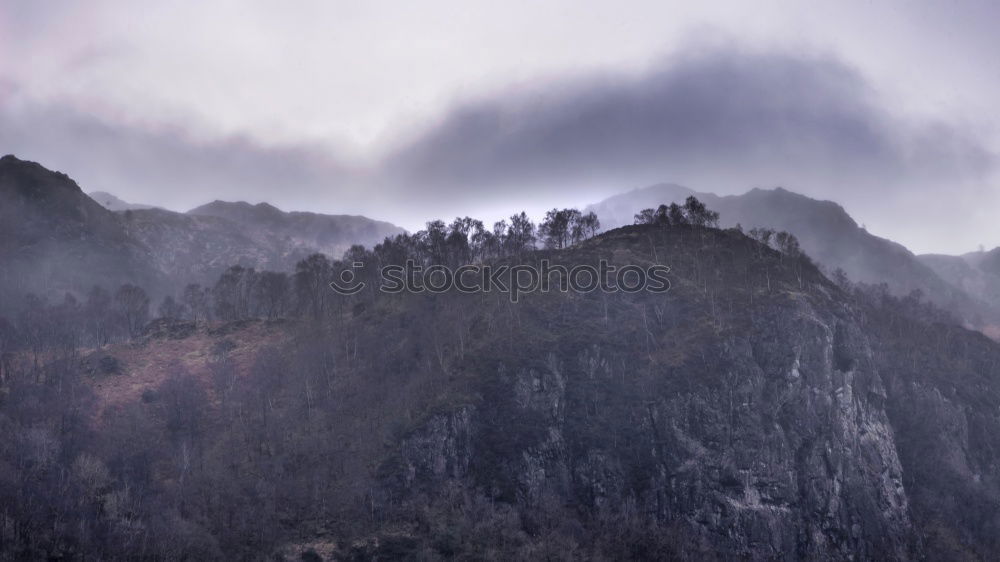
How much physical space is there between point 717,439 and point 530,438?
27428mm

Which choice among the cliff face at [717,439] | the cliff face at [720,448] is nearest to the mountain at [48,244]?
the cliff face at [717,439]

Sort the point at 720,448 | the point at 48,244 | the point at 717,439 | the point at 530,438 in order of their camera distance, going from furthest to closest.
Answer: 1. the point at 48,244
2. the point at 530,438
3. the point at 717,439
4. the point at 720,448

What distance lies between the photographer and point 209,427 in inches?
3691

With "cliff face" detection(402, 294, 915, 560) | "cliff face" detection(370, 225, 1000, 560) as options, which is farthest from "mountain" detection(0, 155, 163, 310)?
"cliff face" detection(402, 294, 915, 560)

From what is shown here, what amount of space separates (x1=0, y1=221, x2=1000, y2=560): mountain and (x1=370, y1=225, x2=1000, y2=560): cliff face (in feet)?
1.08

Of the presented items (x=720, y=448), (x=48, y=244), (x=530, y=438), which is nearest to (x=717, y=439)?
(x=720, y=448)

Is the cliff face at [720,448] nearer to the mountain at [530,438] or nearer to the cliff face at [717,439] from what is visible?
the cliff face at [717,439]

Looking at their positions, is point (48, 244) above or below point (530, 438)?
above

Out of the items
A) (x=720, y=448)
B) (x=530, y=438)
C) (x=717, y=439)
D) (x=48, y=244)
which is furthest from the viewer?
(x=48, y=244)

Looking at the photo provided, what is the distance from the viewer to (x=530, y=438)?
288ft

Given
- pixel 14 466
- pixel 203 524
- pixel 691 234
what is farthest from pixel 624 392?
pixel 14 466

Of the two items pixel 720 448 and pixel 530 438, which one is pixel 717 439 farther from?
pixel 530 438

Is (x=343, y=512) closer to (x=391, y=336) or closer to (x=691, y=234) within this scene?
(x=391, y=336)

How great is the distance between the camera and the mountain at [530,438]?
2896 inches
